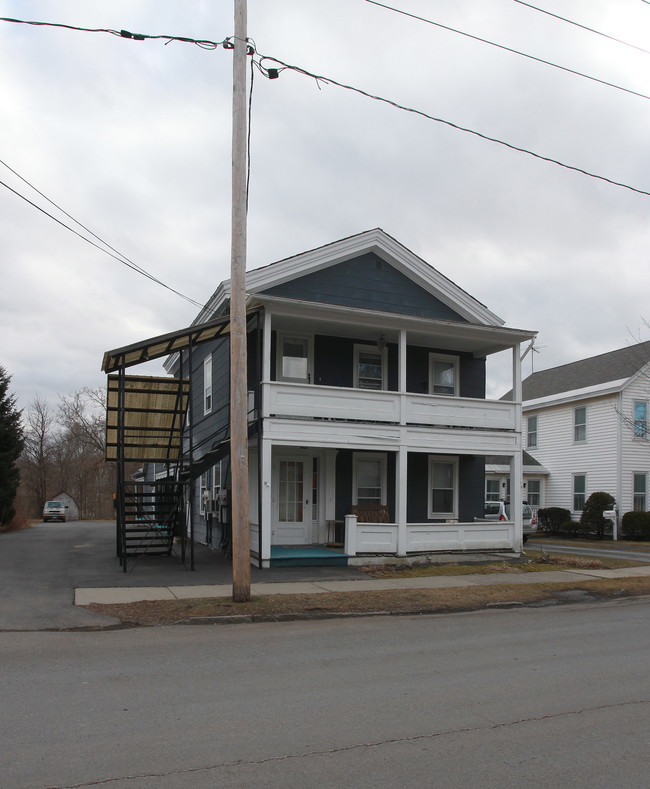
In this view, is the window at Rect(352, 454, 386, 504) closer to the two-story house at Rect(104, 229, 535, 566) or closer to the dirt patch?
the two-story house at Rect(104, 229, 535, 566)

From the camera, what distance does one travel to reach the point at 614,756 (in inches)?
188

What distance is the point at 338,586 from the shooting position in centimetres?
1280

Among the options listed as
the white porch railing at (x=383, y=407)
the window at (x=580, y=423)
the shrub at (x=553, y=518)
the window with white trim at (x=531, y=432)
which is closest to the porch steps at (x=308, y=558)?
the white porch railing at (x=383, y=407)

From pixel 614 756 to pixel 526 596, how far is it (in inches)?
304

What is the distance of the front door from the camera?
56.6 ft

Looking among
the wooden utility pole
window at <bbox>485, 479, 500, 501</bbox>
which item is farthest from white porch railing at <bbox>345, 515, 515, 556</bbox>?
window at <bbox>485, 479, 500, 501</bbox>

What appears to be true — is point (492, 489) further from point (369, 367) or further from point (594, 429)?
point (369, 367)

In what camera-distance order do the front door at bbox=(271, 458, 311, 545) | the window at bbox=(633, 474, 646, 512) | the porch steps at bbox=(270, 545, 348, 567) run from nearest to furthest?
1. the porch steps at bbox=(270, 545, 348, 567)
2. the front door at bbox=(271, 458, 311, 545)
3. the window at bbox=(633, 474, 646, 512)

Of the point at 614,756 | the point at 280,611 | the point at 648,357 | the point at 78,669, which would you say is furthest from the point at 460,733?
the point at 648,357

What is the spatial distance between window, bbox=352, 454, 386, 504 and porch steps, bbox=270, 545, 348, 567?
2249 mm

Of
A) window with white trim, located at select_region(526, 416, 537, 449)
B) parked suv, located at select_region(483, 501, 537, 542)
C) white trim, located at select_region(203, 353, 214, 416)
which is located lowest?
parked suv, located at select_region(483, 501, 537, 542)

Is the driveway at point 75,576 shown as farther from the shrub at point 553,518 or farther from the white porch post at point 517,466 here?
the shrub at point 553,518

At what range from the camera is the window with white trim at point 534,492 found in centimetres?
3438

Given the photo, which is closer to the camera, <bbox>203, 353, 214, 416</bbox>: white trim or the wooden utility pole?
the wooden utility pole
